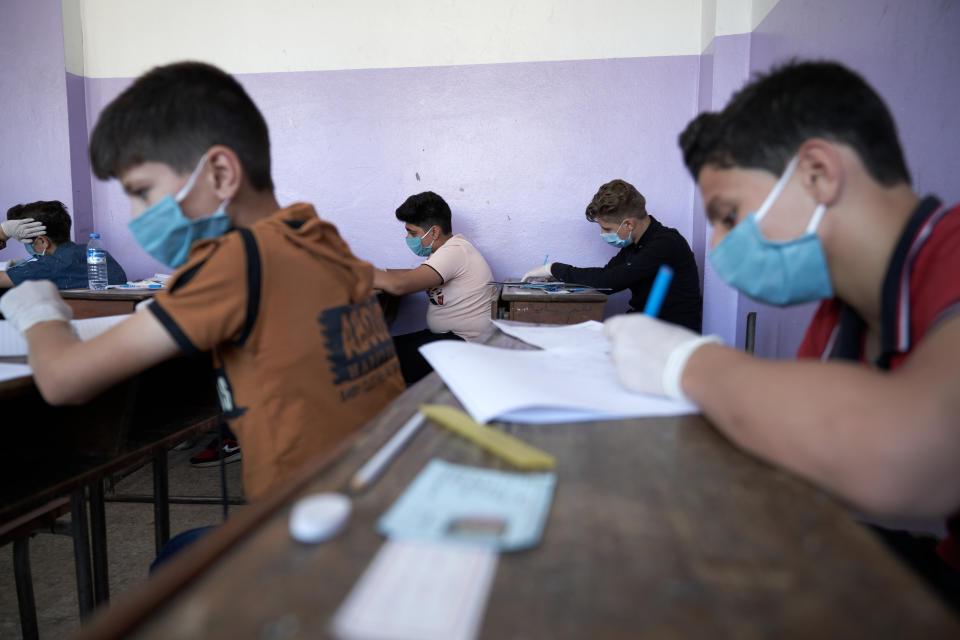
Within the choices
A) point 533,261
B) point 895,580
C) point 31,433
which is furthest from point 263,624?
point 533,261

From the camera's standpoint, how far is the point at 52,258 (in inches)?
112

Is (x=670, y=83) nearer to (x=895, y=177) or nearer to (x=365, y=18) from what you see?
(x=365, y=18)

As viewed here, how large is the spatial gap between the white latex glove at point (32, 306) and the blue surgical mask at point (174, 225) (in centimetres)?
15

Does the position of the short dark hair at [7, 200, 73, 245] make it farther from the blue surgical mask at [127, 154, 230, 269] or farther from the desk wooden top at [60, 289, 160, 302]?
the blue surgical mask at [127, 154, 230, 269]

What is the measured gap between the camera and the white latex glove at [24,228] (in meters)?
2.88

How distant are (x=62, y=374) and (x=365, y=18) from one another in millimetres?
3221

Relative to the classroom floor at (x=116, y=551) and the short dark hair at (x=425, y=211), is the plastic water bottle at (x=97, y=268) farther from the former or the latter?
the short dark hair at (x=425, y=211)

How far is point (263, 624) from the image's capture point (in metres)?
0.27

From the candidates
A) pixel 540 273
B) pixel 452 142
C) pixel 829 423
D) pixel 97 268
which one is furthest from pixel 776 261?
pixel 97 268

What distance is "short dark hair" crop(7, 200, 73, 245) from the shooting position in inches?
118

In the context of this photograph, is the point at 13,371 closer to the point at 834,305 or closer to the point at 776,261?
the point at 776,261

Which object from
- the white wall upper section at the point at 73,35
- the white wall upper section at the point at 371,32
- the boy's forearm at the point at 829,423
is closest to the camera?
the boy's forearm at the point at 829,423

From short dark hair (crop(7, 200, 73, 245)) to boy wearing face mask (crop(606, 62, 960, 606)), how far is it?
340 cm

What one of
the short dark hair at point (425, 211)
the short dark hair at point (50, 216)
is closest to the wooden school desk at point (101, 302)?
the short dark hair at point (50, 216)
